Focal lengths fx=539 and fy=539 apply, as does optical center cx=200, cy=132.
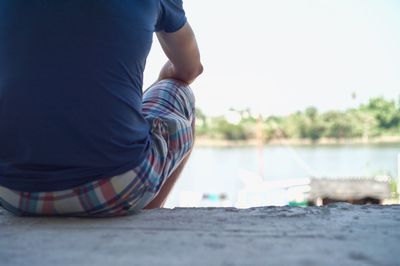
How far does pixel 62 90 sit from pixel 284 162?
21.1 m

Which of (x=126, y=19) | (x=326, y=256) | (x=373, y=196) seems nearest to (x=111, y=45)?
(x=126, y=19)

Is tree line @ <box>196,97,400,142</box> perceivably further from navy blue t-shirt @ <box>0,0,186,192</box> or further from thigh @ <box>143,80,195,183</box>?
navy blue t-shirt @ <box>0,0,186,192</box>

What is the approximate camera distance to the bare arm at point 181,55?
→ 3.54 feet

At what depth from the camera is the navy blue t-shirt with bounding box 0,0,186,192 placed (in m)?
0.83

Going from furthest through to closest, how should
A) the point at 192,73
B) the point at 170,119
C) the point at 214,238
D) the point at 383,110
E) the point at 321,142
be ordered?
the point at 321,142
the point at 383,110
the point at 192,73
the point at 170,119
the point at 214,238

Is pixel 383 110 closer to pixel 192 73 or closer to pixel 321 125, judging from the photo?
pixel 321 125

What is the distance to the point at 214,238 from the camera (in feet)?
2.49

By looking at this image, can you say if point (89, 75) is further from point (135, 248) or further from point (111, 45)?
point (135, 248)

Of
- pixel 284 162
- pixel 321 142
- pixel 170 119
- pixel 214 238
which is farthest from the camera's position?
pixel 284 162

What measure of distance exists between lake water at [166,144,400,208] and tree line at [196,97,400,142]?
841 mm

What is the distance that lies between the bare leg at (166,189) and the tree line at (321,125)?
15.3m

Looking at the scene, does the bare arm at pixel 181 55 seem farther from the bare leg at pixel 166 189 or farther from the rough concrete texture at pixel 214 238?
the rough concrete texture at pixel 214 238

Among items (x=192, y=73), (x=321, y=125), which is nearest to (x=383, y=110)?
(x=321, y=125)

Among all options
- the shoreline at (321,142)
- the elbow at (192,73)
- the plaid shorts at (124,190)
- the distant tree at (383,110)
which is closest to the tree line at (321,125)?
the distant tree at (383,110)
